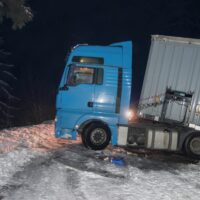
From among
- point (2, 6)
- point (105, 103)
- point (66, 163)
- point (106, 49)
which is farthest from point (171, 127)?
point (2, 6)

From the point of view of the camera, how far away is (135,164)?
1236 centimetres

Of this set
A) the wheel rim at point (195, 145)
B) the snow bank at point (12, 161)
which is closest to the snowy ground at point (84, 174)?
the snow bank at point (12, 161)

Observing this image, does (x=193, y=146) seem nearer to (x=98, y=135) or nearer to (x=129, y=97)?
(x=129, y=97)

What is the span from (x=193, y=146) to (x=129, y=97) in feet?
8.61

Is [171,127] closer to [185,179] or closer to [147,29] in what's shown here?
[185,179]

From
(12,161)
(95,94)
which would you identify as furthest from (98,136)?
(12,161)

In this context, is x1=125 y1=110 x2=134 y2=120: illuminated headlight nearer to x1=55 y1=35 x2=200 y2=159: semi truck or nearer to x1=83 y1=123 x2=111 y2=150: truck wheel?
x1=55 y1=35 x2=200 y2=159: semi truck

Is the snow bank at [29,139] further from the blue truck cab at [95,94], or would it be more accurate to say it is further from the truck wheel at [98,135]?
the truck wheel at [98,135]

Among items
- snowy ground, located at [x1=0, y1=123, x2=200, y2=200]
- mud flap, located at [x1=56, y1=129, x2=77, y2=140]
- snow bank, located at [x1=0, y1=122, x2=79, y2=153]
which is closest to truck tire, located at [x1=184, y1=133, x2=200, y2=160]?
snowy ground, located at [x1=0, y1=123, x2=200, y2=200]

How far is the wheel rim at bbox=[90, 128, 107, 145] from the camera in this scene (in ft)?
45.5

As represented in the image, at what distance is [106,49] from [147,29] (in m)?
51.4

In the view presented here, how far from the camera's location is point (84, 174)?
420 inches

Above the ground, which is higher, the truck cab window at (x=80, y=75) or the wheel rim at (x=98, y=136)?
the truck cab window at (x=80, y=75)

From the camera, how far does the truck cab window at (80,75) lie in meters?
13.7
